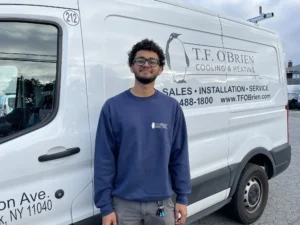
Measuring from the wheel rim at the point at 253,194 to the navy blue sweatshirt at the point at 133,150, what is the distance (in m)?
1.92

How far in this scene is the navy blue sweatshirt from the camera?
1783mm

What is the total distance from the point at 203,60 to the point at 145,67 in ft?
3.63

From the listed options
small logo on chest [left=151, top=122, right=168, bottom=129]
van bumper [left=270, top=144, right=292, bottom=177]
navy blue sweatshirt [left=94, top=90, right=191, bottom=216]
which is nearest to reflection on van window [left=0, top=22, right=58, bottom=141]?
navy blue sweatshirt [left=94, top=90, right=191, bottom=216]

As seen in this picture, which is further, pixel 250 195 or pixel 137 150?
pixel 250 195

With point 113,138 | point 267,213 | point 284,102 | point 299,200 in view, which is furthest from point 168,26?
point 299,200

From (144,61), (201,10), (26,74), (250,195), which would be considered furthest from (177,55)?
(250,195)

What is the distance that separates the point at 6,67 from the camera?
1.73m

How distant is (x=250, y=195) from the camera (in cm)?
351

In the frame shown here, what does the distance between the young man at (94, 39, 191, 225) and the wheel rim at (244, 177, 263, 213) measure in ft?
6.13

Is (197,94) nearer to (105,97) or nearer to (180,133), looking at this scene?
(180,133)

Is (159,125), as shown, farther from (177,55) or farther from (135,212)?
(177,55)

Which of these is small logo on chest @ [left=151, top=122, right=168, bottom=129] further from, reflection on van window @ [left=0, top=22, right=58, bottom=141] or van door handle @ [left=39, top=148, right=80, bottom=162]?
reflection on van window @ [left=0, top=22, right=58, bottom=141]

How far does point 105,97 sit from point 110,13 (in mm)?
577

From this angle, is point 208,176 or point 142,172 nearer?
point 142,172
